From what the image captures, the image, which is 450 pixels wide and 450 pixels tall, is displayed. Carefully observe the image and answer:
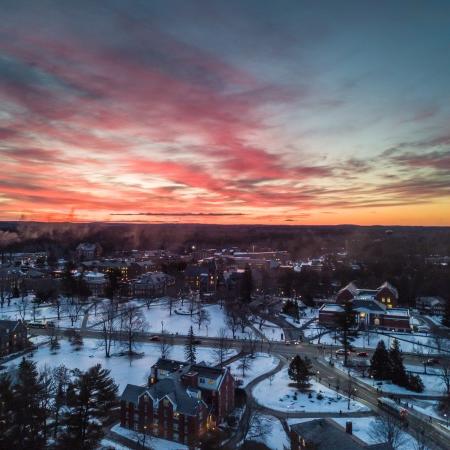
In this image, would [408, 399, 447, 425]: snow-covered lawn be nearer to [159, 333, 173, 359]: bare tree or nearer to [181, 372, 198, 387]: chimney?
[181, 372, 198, 387]: chimney

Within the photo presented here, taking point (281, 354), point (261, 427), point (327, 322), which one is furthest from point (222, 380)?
point (327, 322)

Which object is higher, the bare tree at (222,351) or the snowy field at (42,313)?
the snowy field at (42,313)

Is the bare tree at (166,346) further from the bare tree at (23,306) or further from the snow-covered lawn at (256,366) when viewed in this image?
the bare tree at (23,306)

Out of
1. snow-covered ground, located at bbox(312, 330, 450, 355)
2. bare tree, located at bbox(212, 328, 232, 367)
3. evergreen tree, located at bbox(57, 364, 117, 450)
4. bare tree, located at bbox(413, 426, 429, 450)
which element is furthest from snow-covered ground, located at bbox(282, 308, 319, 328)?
evergreen tree, located at bbox(57, 364, 117, 450)

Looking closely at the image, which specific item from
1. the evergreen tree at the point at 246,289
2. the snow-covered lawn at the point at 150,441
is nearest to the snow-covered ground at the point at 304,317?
the evergreen tree at the point at 246,289

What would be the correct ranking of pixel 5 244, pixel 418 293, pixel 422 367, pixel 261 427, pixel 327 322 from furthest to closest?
1. pixel 5 244
2. pixel 418 293
3. pixel 327 322
4. pixel 422 367
5. pixel 261 427

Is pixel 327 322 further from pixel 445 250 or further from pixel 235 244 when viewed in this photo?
pixel 235 244
